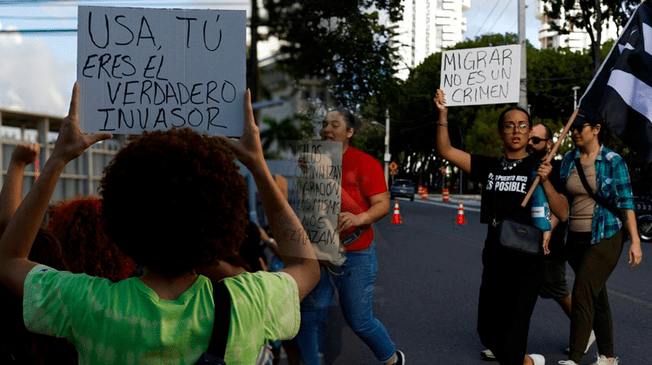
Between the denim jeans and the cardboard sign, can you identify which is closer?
the cardboard sign

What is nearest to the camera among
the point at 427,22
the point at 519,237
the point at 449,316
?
the point at 519,237

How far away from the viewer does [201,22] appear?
96.4 inches

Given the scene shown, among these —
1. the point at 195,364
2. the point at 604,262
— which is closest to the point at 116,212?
the point at 195,364

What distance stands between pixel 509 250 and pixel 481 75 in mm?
1649

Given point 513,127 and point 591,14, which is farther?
point 591,14

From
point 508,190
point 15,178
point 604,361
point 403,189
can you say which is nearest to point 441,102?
point 508,190

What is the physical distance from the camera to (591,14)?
24.0 meters

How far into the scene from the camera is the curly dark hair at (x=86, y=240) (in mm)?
2344

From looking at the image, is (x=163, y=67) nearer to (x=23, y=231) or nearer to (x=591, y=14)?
(x=23, y=231)

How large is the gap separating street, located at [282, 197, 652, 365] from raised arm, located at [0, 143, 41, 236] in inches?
106

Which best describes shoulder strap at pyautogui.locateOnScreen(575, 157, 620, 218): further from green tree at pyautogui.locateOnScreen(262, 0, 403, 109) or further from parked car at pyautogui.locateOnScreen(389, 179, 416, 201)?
parked car at pyautogui.locateOnScreen(389, 179, 416, 201)

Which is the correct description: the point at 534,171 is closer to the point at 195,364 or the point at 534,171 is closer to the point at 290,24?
the point at 290,24

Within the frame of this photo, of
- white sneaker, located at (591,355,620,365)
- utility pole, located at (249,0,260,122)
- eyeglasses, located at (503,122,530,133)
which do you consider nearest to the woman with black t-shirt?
eyeglasses, located at (503,122,530,133)

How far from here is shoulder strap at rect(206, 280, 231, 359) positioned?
158 cm
